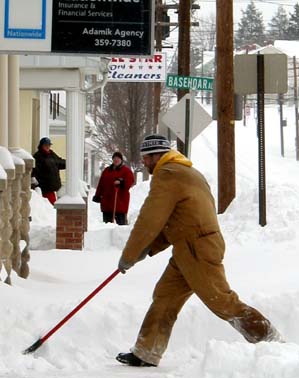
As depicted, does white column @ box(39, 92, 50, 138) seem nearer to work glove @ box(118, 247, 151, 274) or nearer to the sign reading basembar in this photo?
the sign reading basembar

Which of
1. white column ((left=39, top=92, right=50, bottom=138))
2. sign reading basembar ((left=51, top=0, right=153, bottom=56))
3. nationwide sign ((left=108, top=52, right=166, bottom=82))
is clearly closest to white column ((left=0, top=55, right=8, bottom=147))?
sign reading basembar ((left=51, top=0, right=153, bottom=56))

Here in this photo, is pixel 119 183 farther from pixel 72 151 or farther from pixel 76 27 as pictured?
pixel 76 27

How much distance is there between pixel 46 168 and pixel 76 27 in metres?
9.03

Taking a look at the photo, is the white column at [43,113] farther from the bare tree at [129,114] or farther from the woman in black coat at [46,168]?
the bare tree at [129,114]

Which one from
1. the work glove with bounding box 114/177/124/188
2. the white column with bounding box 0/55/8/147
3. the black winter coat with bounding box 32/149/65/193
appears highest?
the white column with bounding box 0/55/8/147

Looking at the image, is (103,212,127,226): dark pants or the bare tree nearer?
(103,212,127,226): dark pants

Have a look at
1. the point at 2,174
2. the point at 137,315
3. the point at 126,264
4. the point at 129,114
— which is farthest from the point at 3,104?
the point at 129,114

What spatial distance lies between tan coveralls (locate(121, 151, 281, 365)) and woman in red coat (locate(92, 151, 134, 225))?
11.1 metres

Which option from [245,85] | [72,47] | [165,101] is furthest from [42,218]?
[165,101]

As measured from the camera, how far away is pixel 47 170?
17859 mm

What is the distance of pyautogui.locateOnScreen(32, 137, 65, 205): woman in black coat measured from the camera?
17875 mm

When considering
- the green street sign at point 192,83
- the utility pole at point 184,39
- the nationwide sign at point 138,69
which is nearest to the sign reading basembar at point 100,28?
the green street sign at point 192,83

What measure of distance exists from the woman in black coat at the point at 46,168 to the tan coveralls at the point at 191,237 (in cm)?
1147

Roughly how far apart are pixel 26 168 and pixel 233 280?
245 centimetres
